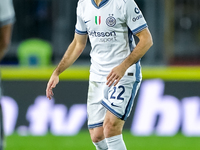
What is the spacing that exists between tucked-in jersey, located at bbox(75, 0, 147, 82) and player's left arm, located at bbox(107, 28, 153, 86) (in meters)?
0.09

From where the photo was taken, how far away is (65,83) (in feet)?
30.8

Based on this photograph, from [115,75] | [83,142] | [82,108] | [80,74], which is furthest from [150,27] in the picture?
[115,75]

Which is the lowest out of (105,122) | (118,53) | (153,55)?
(153,55)

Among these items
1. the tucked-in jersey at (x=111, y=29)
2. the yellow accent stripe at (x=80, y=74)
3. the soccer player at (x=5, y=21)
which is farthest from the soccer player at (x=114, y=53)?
the yellow accent stripe at (x=80, y=74)

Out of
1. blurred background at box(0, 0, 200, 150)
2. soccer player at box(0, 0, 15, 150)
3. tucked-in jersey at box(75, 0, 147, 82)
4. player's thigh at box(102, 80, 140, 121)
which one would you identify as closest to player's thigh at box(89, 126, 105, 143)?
player's thigh at box(102, 80, 140, 121)

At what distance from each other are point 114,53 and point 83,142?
3.62 metres

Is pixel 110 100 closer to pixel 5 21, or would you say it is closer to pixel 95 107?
pixel 95 107

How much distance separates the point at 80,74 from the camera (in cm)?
940

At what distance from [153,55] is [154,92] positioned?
135 inches

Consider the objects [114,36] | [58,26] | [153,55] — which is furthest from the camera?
[58,26]

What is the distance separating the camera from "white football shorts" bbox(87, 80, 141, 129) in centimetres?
511

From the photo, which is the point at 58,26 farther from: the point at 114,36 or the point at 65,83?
the point at 114,36

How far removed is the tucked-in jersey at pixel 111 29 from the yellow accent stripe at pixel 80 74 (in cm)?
397

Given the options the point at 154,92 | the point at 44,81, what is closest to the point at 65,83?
the point at 44,81
